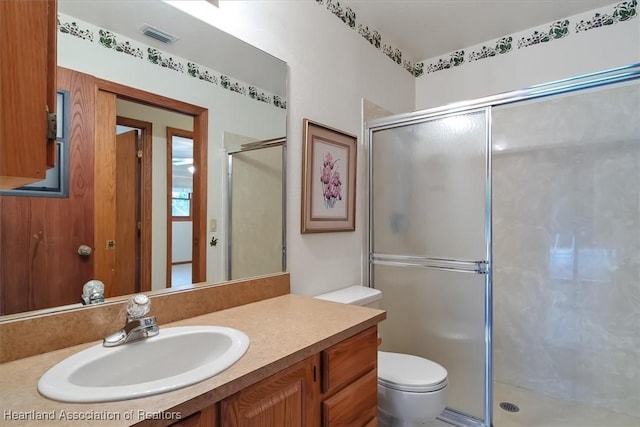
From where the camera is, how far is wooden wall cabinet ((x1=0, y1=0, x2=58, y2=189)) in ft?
2.01

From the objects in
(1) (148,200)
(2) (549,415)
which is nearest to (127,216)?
(1) (148,200)

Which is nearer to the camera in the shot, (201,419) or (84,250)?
(201,419)

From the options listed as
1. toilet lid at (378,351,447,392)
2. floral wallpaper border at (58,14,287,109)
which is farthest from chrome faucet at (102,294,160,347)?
toilet lid at (378,351,447,392)

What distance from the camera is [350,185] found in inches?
81.9

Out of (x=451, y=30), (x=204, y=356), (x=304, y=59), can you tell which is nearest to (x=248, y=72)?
(x=304, y=59)

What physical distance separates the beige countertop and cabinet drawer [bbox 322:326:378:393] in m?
0.03

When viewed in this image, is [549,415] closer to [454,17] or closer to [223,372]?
[223,372]

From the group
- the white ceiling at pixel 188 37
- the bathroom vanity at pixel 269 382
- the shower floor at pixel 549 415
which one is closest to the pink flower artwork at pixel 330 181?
the white ceiling at pixel 188 37

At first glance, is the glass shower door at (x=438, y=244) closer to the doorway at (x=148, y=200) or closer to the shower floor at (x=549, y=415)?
the shower floor at (x=549, y=415)

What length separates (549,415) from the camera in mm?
2002

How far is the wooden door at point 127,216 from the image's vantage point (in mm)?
1082

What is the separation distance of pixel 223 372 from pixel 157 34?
116cm

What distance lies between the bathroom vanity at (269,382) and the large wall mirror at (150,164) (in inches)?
8.3

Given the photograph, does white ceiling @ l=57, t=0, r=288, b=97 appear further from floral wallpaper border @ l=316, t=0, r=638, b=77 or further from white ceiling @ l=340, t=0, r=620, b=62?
white ceiling @ l=340, t=0, r=620, b=62
